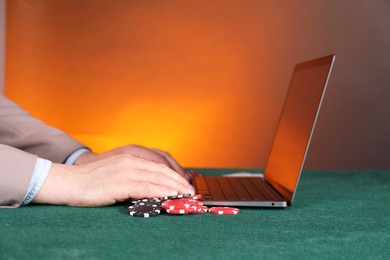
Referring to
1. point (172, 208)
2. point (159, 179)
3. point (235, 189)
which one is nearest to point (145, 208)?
point (172, 208)

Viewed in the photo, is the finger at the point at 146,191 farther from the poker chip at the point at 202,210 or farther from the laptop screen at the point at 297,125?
the laptop screen at the point at 297,125

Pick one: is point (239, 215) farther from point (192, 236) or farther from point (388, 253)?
point (388, 253)

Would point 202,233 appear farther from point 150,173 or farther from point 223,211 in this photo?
point 150,173

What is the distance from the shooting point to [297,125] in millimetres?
1727

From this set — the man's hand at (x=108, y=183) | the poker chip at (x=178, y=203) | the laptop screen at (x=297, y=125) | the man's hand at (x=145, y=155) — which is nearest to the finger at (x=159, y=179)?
the man's hand at (x=108, y=183)

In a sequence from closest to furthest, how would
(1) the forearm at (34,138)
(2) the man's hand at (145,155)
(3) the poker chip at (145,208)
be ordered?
(3) the poker chip at (145,208), (2) the man's hand at (145,155), (1) the forearm at (34,138)

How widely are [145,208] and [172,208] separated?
2.2 inches

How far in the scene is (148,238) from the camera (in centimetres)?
102

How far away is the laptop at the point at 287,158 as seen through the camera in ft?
4.71

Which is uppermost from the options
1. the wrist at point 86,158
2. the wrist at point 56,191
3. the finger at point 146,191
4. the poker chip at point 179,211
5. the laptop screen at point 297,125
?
the laptop screen at point 297,125

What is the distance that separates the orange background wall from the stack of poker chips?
119 inches

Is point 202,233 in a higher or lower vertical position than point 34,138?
higher

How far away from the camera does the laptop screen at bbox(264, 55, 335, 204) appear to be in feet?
5.02

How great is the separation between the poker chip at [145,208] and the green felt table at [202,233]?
0.01 metres
